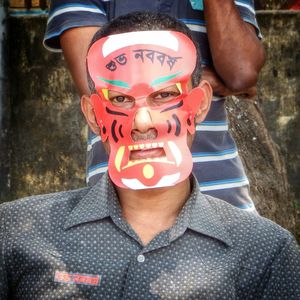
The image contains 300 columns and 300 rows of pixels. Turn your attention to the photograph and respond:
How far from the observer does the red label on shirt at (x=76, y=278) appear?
227 centimetres

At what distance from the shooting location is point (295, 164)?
6590 millimetres

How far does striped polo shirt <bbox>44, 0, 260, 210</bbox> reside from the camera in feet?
8.84

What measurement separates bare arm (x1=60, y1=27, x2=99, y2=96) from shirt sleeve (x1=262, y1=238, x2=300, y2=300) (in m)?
0.87

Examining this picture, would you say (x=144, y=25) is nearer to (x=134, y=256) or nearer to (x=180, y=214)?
(x=180, y=214)

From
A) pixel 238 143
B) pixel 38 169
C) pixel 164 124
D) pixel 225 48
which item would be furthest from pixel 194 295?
pixel 38 169

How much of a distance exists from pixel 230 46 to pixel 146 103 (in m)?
0.45

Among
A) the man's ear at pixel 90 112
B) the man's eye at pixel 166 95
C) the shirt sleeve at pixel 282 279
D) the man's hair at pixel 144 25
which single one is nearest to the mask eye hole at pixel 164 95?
the man's eye at pixel 166 95

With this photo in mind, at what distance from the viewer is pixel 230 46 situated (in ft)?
8.89

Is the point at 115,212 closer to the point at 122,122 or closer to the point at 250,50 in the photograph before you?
the point at 122,122

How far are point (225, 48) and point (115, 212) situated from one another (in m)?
0.71

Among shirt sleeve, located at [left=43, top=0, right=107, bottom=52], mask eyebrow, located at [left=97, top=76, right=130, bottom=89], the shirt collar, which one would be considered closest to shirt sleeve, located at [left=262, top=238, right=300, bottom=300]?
the shirt collar

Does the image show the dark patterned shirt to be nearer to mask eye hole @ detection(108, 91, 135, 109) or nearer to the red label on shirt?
the red label on shirt

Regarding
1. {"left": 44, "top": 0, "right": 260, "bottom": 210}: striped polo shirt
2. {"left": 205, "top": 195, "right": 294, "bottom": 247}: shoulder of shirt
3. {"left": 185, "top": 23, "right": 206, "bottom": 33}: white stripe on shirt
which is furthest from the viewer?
{"left": 185, "top": 23, "right": 206, "bottom": 33}: white stripe on shirt

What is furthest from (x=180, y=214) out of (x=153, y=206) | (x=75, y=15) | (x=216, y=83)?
(x=75, y=15)
